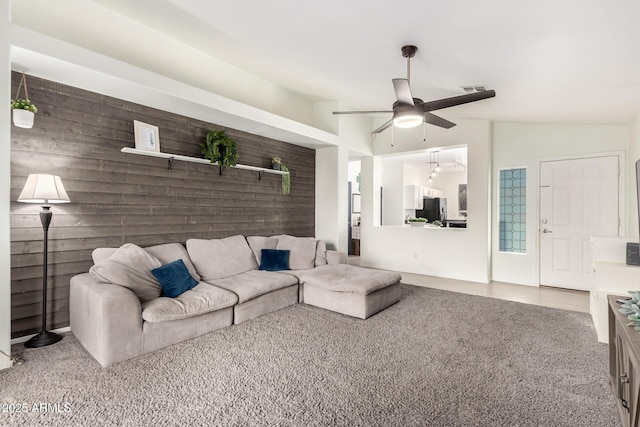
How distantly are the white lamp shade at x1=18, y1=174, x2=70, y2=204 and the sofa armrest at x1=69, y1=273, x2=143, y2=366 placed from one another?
78 cm

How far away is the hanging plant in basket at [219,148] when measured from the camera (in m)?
4.07

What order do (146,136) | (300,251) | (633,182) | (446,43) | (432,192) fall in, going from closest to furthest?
(446,43), (146,136), (633,182), (300,251), (432,192)

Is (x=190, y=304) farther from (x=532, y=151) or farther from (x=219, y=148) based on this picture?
(x=532, y=151)

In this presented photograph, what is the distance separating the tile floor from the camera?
13.8ft

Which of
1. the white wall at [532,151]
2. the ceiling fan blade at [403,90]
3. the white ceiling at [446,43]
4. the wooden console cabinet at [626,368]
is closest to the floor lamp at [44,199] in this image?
the white ceiling at [446,43]

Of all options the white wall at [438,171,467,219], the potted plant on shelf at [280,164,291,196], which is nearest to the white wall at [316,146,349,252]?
the potted plant on shelf at [280,164,291,196]

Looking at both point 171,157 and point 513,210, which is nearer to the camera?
point 171,157

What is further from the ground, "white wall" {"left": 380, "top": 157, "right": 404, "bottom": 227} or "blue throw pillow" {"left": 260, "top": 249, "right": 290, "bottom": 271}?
"white wall" {"left": 380, "top": 157, "right": 404, "bottom": 227}

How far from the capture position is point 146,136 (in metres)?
3.52

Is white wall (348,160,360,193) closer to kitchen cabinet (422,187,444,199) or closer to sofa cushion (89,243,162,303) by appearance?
kitchen cabinet (422,187,444,199)

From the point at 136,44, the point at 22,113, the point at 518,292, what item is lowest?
the point at 518,292

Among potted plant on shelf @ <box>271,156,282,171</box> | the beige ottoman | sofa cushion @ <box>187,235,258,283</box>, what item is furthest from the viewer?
potted plant on shelf @ <box>271,156,282,171</box>

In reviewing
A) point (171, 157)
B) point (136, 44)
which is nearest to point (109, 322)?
point (171, 157)

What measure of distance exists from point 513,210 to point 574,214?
2.66ft
